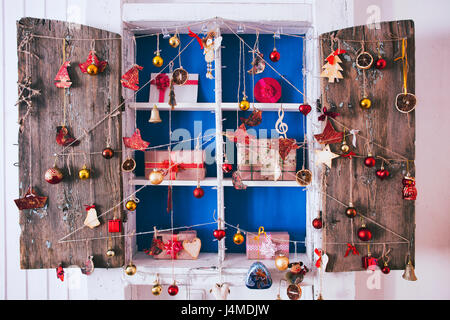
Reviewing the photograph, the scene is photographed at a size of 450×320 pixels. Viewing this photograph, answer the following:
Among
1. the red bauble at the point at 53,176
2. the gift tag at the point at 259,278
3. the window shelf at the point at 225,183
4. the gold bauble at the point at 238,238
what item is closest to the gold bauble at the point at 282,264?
the gift tag at the point at 259,278

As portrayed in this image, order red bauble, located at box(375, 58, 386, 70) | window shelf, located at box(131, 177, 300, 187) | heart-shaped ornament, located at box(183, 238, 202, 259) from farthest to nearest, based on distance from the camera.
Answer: heart-shaped ornament, located at box(183, 238, 202, 259) < window shelf, located at box(131, 177, 300, 187) < red bauble, located at box(375, 58, 386, 70)

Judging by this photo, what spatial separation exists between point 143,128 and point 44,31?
0.61 m

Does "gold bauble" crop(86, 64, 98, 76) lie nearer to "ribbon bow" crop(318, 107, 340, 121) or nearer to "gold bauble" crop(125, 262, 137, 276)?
"gold bauble" crop(125, 262, 137, 276)

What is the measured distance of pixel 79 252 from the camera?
1.26 metres

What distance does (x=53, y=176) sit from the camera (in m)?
1.19

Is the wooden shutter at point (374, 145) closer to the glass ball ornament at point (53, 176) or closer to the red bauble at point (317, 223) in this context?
the red bauble at point (317, 223)

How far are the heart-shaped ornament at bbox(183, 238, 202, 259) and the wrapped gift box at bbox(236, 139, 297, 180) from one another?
0.43 metres

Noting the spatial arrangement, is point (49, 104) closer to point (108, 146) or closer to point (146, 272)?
point (108, 146)

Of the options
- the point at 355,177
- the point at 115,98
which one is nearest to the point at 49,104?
the point at 115,98

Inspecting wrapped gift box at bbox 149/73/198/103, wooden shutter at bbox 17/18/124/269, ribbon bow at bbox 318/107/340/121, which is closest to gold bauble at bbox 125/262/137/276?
wooden shutter at bbox 17/18/124/269

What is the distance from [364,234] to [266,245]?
1.50 feet

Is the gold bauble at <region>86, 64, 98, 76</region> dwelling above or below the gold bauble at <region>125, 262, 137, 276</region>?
above

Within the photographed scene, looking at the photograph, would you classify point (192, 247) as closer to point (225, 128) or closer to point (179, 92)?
point (225, 128)

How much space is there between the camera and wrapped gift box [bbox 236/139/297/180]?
1307 mm
